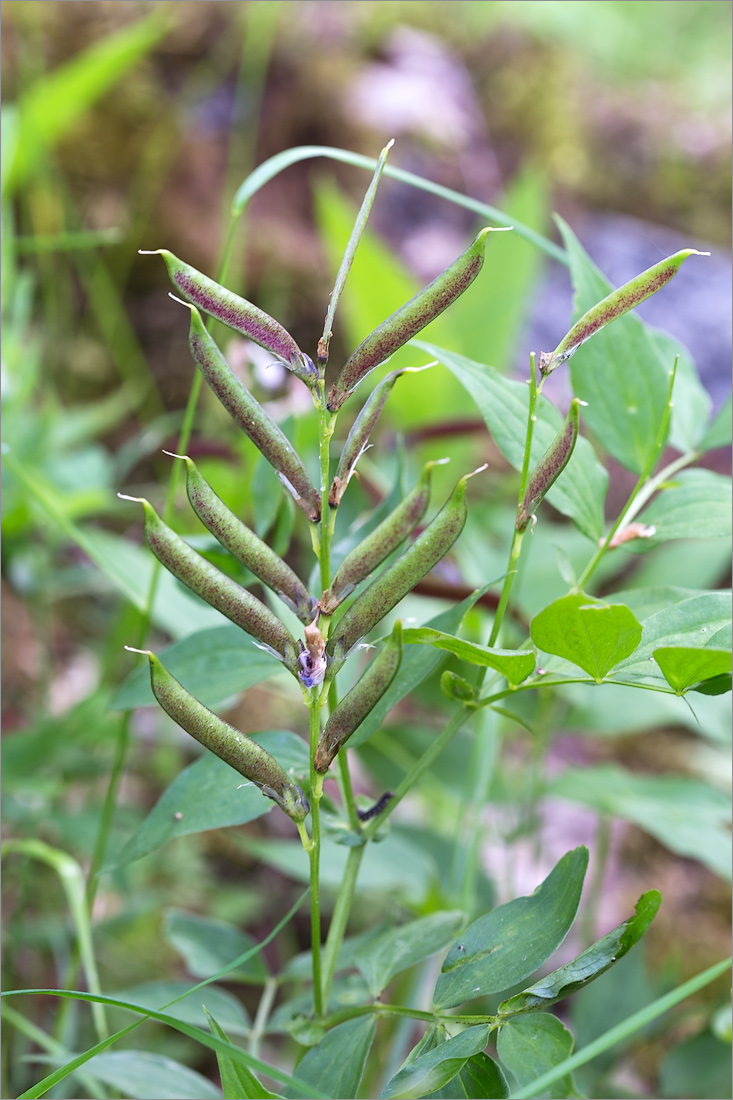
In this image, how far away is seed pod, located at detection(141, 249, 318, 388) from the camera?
25cm

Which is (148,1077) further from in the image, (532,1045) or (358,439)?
(358,439)

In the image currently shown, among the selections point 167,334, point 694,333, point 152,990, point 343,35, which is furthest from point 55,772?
point 343,35

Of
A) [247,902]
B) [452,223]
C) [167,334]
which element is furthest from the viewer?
[452,223]

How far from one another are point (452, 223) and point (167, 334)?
55 cm

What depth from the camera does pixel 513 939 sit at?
0.91 feet

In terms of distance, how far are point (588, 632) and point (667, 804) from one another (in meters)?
0.37

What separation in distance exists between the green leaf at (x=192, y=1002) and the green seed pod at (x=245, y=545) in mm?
238

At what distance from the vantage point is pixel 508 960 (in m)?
0.27

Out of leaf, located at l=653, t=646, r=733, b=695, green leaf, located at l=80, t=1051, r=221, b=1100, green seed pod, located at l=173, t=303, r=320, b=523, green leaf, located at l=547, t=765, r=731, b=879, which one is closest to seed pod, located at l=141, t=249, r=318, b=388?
green seed pod, located at l=173, t=303, r=320, b=523

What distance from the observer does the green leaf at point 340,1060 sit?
11.1 inches

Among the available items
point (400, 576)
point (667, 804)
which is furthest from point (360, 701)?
point (667, 804)

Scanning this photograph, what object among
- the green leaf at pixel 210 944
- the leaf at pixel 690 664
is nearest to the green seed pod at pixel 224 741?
the leaf at pixel 690 664

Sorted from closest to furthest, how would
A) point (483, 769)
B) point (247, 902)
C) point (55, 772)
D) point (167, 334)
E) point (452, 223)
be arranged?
point (483, 769) → point (55, 772) → point (247, 902) → point (167, 334) → point (452, 223)

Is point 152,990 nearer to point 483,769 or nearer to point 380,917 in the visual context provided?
point 483,769
